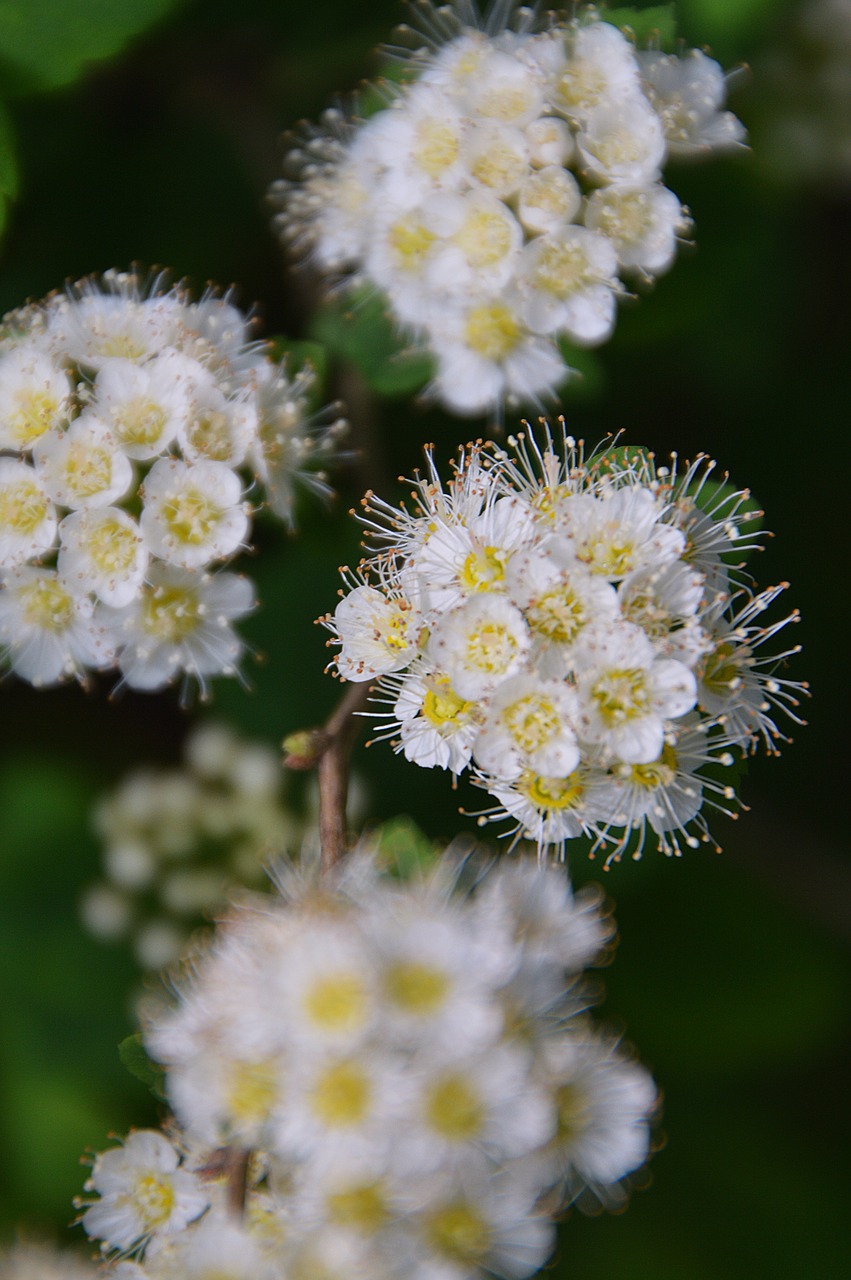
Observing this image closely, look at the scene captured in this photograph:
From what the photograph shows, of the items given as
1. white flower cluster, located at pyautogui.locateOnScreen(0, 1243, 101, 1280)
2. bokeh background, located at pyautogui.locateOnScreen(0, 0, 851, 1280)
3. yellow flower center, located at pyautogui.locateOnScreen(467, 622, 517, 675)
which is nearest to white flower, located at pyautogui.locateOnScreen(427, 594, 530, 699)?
yellow flower center, located at pyautogui.locateOnScreen(467, 622, 517, 675)

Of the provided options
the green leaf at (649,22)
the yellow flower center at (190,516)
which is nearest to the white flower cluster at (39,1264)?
the yellow flower center at (190,516)

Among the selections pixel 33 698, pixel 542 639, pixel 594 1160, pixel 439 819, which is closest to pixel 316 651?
pixel 439 819

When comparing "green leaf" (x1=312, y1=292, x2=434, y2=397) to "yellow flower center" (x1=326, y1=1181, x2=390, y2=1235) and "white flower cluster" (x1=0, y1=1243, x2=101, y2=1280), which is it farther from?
"white flower cluster" (x1=0, y1=1243, x2=101, y2=1280)

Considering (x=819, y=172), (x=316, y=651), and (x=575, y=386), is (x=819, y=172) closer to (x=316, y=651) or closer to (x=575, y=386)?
(x=575, y=386)

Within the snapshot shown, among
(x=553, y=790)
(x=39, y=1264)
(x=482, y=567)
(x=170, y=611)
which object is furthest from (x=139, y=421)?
(x=39, y=1264)

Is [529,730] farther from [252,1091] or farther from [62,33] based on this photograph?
[62,33]

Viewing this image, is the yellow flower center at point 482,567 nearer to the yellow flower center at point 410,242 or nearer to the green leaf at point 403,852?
the green leaf at point 403,852
